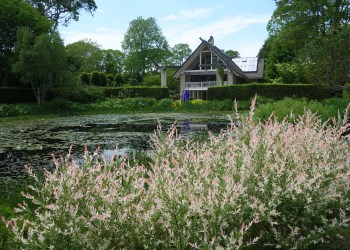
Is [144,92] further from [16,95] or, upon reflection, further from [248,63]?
[248,63]

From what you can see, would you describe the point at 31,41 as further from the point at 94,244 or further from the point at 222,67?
the point at 94,244

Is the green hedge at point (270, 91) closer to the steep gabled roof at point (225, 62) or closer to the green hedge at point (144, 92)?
the green hedge at point (144, 92)

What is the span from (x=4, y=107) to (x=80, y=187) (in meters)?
26.3

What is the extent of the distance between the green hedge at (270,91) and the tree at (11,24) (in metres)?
17.9

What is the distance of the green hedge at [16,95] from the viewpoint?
30.0 m

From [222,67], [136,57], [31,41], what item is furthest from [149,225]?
[136,57]

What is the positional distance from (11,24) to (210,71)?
26.2 m

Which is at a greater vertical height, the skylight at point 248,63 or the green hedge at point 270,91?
the skylight at point 248,63

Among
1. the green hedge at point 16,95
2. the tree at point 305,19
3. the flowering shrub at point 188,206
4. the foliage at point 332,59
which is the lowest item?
the flowering shrub at point 188,206

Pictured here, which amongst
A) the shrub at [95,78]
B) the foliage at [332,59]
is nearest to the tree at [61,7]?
the shrub at [95,78]

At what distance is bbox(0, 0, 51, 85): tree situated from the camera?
101 ft

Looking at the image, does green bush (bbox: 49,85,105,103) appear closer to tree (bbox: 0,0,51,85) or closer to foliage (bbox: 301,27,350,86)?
tree (bbox: 0,0,51,85)

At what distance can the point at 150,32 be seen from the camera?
76375 millimetres

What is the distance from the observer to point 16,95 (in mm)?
31125
